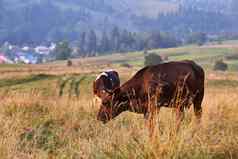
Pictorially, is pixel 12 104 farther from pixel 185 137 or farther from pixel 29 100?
pixel 185 137

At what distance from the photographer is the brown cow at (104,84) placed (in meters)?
9.66

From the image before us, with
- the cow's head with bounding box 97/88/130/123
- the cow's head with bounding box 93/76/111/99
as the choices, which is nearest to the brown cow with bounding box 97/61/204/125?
the cow's head with bounding box 97/88/130/123

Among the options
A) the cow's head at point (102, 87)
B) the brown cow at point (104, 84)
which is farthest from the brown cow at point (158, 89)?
the brown cow at point (104, 84)

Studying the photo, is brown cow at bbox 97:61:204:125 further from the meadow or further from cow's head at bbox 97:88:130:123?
the meadow

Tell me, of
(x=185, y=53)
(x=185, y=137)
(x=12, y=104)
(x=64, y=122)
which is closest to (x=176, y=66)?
(x=64, y=122)

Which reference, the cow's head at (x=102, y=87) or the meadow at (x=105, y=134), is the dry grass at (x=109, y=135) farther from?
the cow's head at (x=102, y=87)

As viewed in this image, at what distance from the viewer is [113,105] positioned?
→ 941 centimetres

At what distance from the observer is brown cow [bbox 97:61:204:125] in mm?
9094

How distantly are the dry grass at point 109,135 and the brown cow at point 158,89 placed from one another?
11.4 inches

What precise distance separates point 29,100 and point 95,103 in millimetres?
1743

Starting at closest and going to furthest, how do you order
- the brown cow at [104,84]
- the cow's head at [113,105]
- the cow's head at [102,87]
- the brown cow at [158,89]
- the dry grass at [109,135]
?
the dry grass at [109,135] → the brown cow at [158,89] → the cow's head at [113,105] → the cow's head at [102,87] → the brown cow at [104,84]

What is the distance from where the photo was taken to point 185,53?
157m

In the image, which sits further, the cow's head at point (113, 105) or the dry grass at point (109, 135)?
the cow's head at point (113, 105)

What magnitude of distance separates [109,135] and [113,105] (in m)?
1.92
